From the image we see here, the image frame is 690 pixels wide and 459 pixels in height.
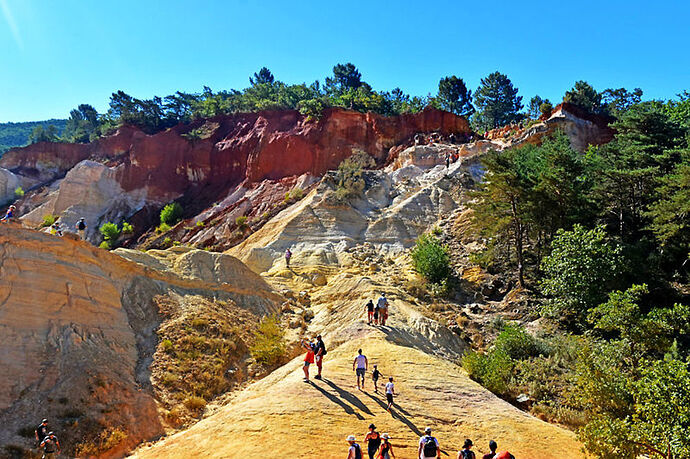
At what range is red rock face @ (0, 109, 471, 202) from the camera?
55.7 metres

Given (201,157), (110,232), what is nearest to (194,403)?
(110,232)

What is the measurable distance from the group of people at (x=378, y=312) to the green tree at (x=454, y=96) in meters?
55.2

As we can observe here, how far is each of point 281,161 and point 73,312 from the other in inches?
1625

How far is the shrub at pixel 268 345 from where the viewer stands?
64.5ft

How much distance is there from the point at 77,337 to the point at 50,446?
5.28m

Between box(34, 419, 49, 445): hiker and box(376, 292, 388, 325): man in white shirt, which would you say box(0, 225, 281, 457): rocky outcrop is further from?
box(376, 292, 388, 325): man in white shirt

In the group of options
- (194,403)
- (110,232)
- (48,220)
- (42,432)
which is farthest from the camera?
(110,232)

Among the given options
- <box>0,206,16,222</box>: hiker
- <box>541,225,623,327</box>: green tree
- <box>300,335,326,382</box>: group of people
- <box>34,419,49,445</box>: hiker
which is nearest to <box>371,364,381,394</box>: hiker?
<box>300,335,326,382</box>: group of people

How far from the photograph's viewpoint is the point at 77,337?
55.1 feet

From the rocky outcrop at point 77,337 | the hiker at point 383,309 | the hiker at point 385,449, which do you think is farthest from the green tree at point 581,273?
the rocky outcrop at point 77,337

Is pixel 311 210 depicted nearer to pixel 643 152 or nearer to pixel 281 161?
pixel 281 161

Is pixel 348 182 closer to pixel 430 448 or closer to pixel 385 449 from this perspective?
pixel 385 449

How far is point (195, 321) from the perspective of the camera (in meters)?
20.7

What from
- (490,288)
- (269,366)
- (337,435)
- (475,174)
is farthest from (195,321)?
(475,174)
